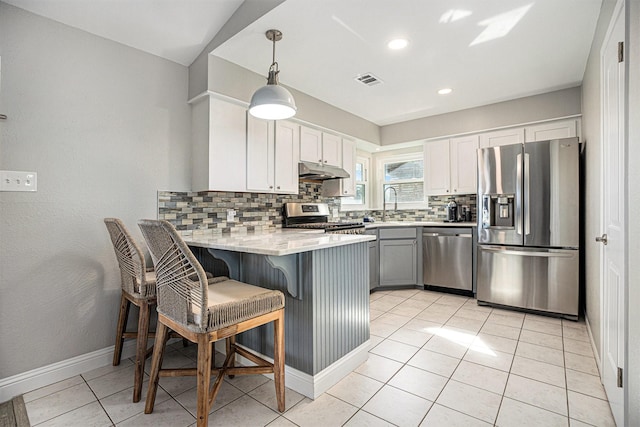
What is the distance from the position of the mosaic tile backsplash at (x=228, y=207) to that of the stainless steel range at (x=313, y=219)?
3.7 inches

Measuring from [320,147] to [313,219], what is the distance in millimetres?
886

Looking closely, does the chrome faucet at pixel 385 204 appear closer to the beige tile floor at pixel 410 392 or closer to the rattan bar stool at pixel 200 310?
the beige tile floor at pixel 410 392

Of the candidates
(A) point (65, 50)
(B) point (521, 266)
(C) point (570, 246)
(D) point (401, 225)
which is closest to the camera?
(A) point (65, 50)

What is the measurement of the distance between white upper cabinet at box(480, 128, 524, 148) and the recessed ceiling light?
6.58ft

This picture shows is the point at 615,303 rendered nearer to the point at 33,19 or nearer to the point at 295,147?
the point at 295,147

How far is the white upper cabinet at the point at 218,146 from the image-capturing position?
2.58 metres

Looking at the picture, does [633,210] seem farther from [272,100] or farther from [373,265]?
[373,265]

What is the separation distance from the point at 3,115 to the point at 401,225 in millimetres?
3761

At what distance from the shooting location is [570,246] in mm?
2914

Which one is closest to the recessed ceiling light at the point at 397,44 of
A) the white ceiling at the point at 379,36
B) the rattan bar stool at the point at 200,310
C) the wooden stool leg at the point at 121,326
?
the white ceiling at the point at 379,36

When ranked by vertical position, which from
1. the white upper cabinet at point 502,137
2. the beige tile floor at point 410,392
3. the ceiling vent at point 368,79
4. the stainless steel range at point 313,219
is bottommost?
the beige tile floor at point 410,392

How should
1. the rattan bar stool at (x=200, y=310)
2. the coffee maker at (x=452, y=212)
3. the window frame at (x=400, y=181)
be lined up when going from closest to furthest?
the rattan bar stool at (x=200, y=310)
the coffee maker at (x=452, y=212)
the window frame at (x=400, y=181)

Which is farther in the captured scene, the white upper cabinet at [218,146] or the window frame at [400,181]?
the window frame at [400,181]

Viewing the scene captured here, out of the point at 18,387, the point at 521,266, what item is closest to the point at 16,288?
the point at 18,387
